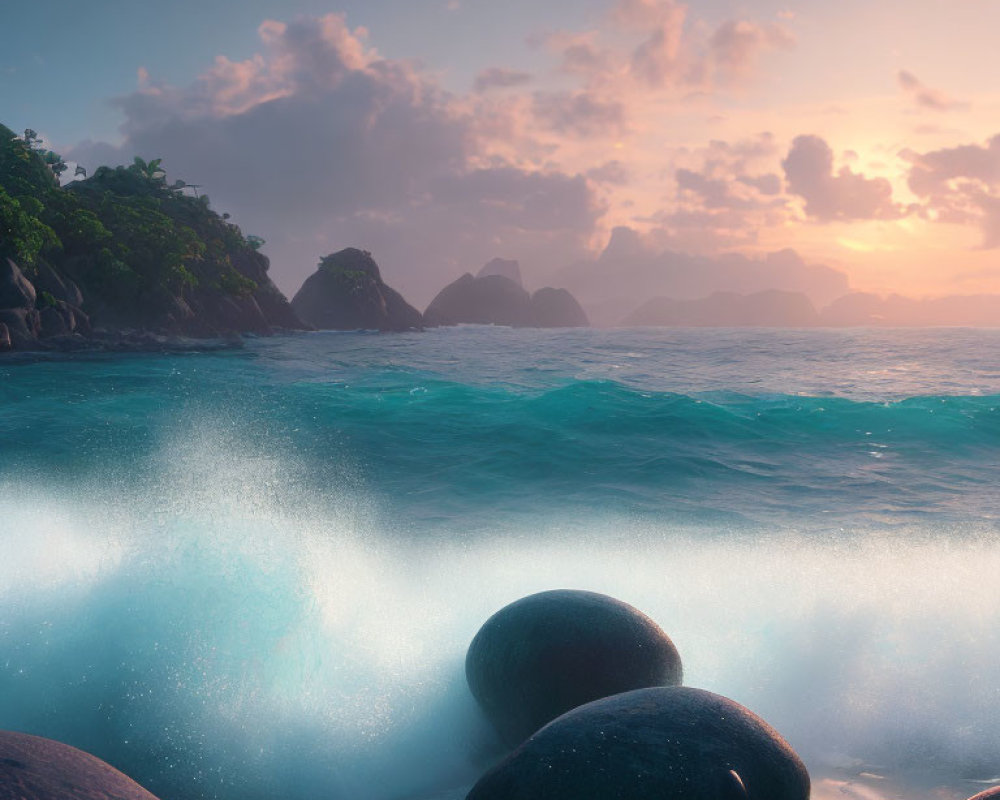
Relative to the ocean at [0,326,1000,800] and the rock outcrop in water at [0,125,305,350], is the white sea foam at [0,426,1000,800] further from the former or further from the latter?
the rock outcrop in water at [0,125,305,350]

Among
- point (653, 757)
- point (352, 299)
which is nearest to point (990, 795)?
point (653, 757)

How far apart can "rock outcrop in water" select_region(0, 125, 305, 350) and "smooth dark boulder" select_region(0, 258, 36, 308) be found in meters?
0.06

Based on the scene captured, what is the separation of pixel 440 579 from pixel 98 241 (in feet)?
184

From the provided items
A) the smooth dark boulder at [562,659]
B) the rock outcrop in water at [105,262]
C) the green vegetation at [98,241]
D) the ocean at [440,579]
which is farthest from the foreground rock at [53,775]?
the green vegetation at [98,241]

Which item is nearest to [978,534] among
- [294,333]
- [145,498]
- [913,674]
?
[913,674]

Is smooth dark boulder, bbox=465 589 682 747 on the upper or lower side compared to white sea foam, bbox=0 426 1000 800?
upper

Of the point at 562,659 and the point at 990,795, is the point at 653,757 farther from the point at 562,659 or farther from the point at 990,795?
the point at 562,659

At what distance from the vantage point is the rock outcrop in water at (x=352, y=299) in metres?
125

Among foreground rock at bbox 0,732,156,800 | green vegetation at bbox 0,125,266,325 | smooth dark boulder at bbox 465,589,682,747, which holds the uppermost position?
green vegetation at bbox 0,125,266,325

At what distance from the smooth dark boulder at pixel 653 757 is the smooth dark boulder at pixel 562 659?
5.64 ft

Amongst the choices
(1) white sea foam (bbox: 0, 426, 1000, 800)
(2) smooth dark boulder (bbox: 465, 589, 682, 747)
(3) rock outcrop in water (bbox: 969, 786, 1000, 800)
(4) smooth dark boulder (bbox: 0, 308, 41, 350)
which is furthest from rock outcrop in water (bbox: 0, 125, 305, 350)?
(3) rock outcrop in water (bbox: 969, 786, 1000, 800)

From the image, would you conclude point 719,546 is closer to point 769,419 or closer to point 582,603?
point 582,603

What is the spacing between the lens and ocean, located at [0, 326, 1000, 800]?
6.17 m

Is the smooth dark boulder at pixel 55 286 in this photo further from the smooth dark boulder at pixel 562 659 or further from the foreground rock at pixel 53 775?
the foreground rock at pixel 53 775
